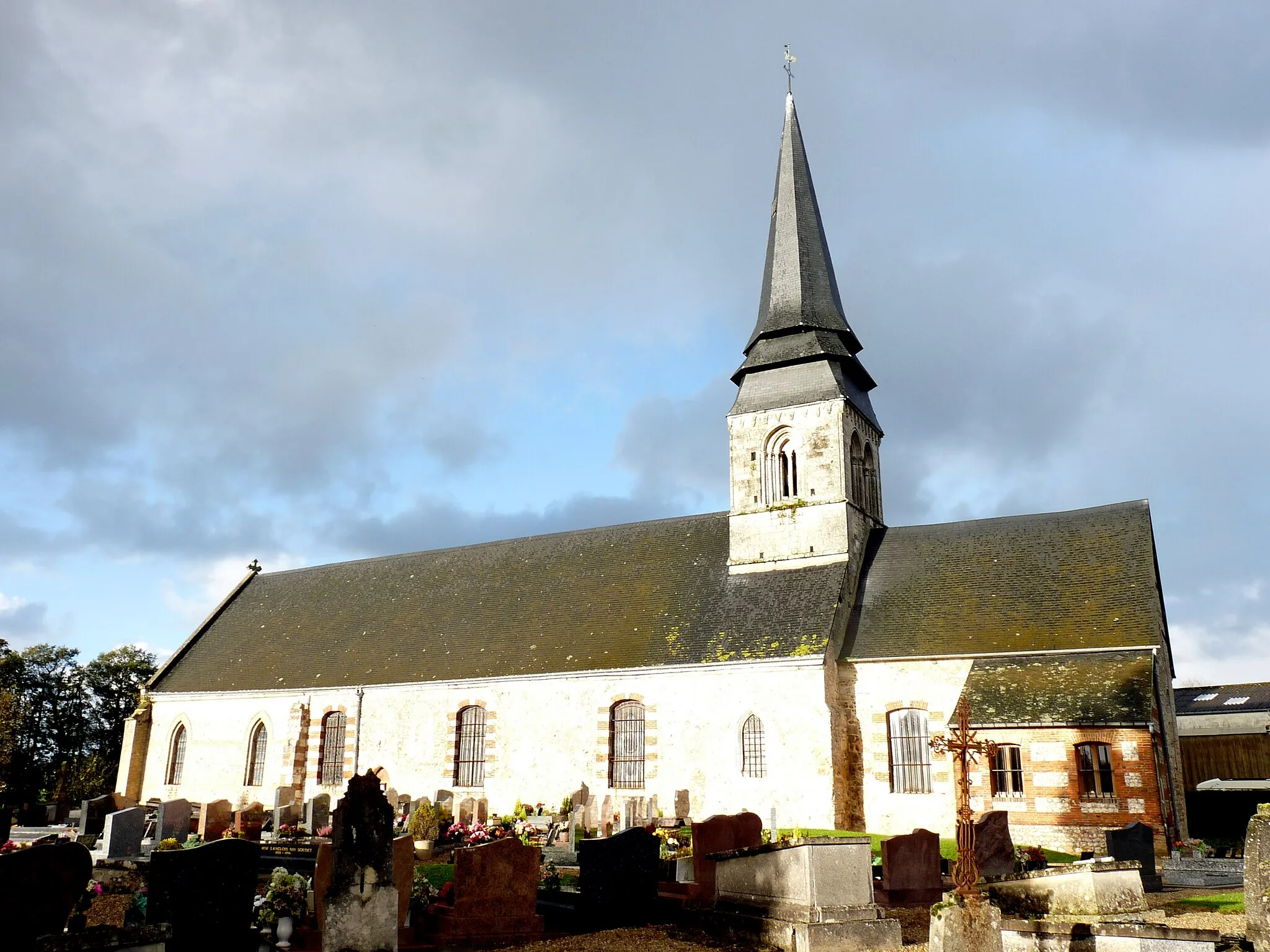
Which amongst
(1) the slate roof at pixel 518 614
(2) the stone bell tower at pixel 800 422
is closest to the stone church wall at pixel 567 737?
(1) the slate roof at pixel 518 614

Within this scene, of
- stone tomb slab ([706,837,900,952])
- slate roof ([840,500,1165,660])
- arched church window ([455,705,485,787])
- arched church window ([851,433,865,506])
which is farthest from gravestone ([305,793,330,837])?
arched church window ([851,433,865,506])

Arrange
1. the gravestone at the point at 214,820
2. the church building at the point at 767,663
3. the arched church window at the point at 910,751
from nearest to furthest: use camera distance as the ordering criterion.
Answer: the church building at the point at 767,663 → the gravestone at the point at 214,820 → the arched church window at the point at 910,751

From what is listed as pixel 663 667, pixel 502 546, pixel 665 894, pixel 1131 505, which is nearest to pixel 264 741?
pixel 502 546

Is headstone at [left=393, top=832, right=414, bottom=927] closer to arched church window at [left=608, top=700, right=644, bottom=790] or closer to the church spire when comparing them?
arched church window at [left=608, top=700, right=644, bottom=790]

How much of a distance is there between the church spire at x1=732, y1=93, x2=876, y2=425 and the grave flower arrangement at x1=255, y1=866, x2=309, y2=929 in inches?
802

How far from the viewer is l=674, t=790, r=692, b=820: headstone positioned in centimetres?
2364

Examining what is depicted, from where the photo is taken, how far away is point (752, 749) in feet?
79.6

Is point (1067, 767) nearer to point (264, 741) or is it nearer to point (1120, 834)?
point (1120, 834)

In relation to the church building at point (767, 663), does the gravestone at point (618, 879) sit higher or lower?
lower

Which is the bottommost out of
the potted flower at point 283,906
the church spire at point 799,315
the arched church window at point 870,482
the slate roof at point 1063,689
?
the potted flower at point 283,906

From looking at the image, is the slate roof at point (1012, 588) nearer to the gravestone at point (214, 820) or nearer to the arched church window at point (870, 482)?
the arched church window at point (870, 482)

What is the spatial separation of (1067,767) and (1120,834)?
436 cm

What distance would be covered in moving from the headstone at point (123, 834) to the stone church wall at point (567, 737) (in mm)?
8986

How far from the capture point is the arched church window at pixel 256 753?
3195 centimetres
